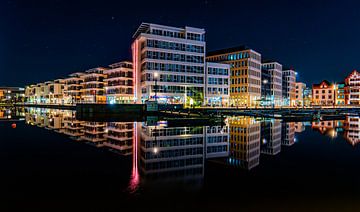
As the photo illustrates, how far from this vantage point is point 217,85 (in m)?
92.4

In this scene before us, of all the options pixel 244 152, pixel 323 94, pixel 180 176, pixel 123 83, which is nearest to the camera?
pixel 180 176

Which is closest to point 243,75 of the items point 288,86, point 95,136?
point 288,86

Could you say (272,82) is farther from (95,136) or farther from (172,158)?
(172,158)

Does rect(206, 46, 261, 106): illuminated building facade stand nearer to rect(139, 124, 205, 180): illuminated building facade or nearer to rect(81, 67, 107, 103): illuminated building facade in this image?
rect(81, 67, 107, 103): illuminated building facade

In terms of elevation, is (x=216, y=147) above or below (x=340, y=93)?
below

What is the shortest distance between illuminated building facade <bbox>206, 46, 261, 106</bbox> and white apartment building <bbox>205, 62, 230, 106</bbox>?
1181 cm

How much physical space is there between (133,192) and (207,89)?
273ft

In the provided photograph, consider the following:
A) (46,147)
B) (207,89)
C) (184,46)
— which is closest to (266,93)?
(207,89)

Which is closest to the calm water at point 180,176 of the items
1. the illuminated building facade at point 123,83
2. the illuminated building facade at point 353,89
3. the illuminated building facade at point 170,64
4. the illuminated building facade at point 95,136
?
the illuminated building facade at point 95,136

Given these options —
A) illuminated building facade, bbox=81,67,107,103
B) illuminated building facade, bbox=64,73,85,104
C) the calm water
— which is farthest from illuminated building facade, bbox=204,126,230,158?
illuminated building facade, bbox=64,73,85,104

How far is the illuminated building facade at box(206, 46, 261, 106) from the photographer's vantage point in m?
103

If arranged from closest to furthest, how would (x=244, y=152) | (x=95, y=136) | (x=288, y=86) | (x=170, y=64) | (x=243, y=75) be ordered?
(x=244, y=152)
(x=95, y=136)
(x=170, y=64)
(x=243, y=75)
(x=288, y=86)

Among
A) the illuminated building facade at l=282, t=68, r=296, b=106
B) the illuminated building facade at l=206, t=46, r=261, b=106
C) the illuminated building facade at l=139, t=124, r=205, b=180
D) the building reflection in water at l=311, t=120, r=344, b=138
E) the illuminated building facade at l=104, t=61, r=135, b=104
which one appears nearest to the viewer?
the illuminated building facade at l=139, t=124, r=205, b=180

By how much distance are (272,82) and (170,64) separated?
227 ft
